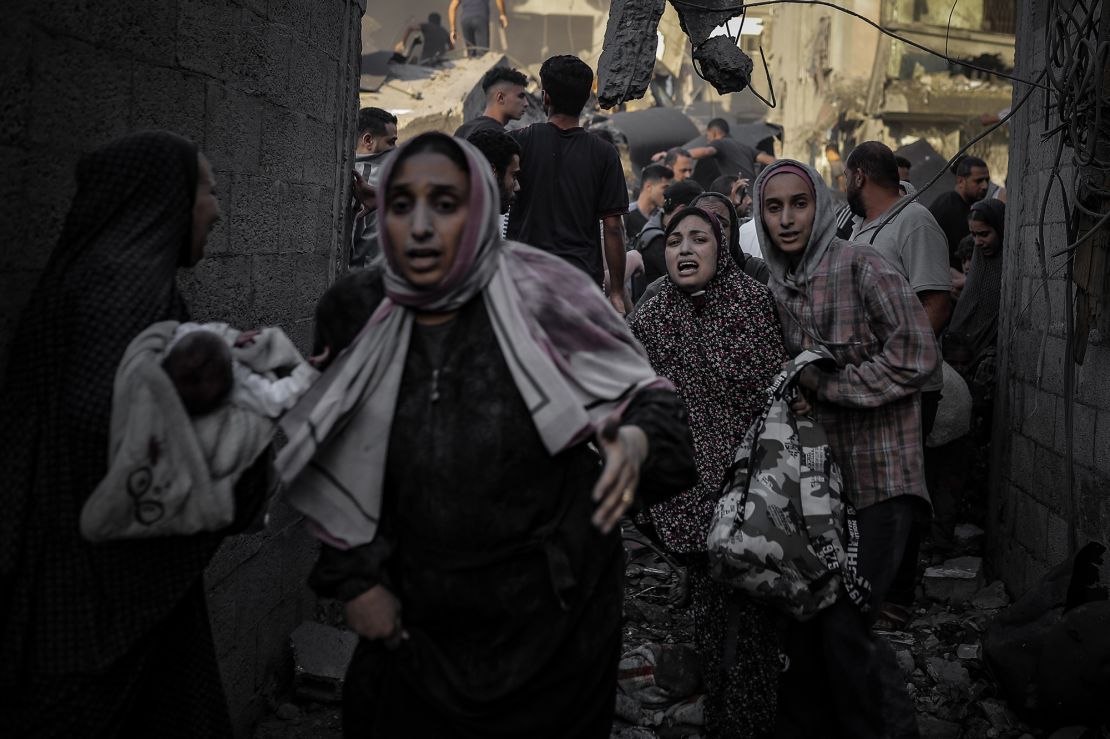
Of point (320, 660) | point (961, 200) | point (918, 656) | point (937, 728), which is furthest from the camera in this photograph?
point (961, 200)

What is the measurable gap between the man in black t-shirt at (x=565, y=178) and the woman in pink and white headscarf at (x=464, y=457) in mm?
3224

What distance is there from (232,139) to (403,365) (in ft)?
5.47

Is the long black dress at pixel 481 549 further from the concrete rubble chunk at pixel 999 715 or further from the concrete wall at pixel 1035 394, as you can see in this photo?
the concrete wall at pixel 1035 394

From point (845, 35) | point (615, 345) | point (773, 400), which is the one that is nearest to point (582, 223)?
point (773, 400)

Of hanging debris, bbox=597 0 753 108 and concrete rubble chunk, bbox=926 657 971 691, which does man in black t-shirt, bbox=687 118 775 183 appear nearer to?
hanging debris, bbox=597 0 753 108

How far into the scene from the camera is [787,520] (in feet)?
11.4

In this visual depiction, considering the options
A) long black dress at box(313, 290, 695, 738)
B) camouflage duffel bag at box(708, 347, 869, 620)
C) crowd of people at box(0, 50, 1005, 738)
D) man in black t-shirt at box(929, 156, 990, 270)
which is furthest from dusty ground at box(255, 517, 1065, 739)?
man in black t-shirt at box(929, 156, 990, 270)

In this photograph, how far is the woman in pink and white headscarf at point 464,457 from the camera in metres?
2.15

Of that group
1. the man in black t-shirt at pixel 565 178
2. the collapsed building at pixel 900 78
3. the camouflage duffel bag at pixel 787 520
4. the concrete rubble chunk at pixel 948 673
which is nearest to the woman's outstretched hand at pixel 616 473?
the camouflage duffel bag at pixel 787 520

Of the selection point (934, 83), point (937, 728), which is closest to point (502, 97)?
point (937, 728)

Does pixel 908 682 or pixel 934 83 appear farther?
pixel 934 83

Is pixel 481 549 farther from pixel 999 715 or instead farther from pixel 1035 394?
pixel 1035 394

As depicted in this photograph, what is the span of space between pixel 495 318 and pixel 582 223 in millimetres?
3405

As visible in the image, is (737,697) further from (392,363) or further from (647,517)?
(392,363)
